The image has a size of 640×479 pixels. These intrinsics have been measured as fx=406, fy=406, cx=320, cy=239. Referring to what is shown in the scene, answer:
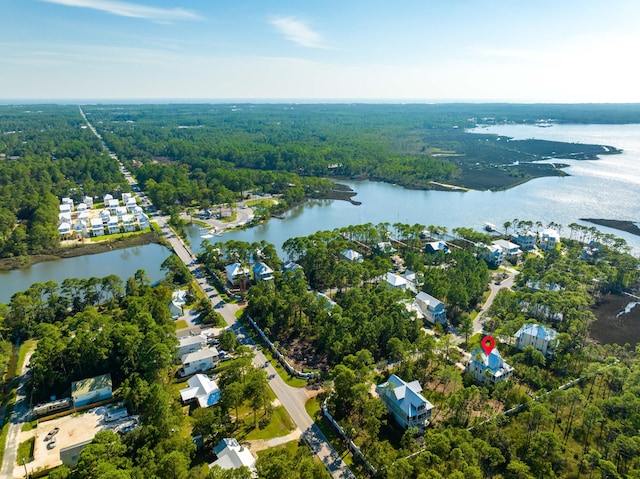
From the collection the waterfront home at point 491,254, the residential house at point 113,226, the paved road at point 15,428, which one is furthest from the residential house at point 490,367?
the residential house at point 113,226

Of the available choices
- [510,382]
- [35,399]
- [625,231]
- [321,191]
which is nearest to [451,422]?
[510,382]

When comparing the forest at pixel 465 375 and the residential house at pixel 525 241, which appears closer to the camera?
the forest at pixel 465 375

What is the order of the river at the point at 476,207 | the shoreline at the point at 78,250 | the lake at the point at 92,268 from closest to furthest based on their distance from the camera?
the lake at the point at 92,268, the shoreline at the point at 78,250, the river at the point at 476,207

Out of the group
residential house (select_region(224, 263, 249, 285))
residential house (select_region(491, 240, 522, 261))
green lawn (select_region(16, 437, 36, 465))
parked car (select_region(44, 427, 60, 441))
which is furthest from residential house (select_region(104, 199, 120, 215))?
residential house (select_region(491, 240, 522, 261))

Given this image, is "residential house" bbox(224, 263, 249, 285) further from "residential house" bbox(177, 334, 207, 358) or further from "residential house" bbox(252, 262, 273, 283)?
"residential house" bbox(177, 334, 207, 358)

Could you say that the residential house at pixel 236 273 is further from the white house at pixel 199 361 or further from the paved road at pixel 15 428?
the paved road at pixel 15 428

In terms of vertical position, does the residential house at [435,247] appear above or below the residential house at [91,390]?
above
